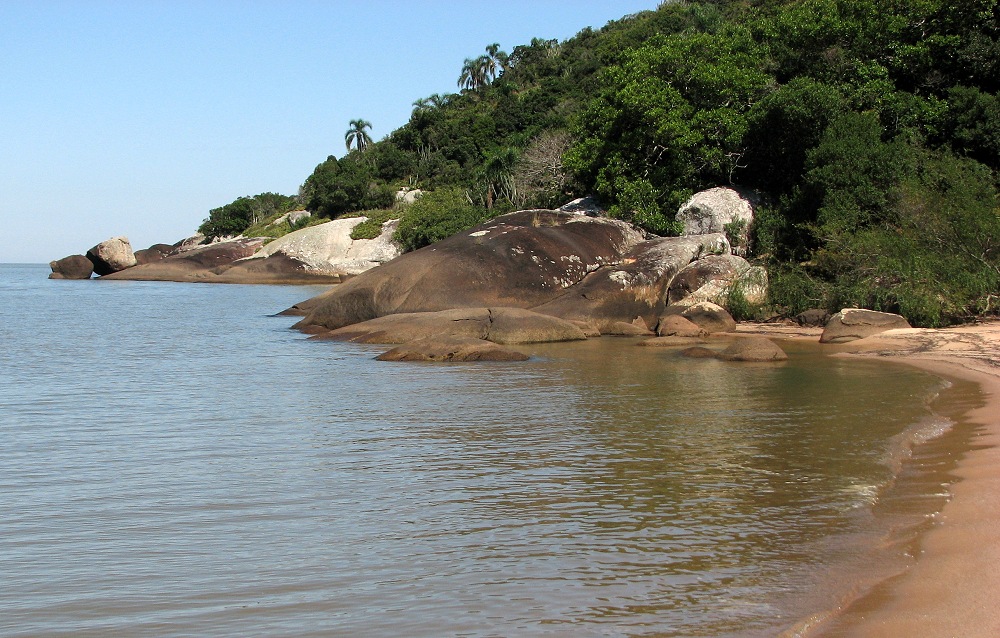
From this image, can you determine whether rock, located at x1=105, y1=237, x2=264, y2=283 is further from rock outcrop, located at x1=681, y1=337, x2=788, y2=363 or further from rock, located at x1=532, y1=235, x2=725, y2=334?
rock outcrop, located at x1=681, y1=337, x2=788, y2=363

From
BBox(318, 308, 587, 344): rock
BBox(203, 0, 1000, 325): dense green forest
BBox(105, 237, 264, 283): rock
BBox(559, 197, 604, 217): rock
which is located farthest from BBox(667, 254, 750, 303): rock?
BBox(105, 237, 264, 283): rock

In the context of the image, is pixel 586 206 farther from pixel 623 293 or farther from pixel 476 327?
pixel 476 327

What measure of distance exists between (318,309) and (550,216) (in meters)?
7.30

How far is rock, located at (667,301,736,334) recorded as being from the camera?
2211 centimetres

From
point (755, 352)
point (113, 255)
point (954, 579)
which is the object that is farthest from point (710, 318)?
point (113, 255)

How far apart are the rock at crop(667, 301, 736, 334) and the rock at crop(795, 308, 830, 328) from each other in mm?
1850

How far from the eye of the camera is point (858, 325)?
20.1 meters

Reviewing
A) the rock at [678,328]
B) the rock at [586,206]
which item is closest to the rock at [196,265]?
the rock at [586,206]

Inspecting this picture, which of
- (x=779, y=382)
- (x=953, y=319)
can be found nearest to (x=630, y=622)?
(x=779, y=382)

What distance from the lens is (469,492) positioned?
829 centimetres

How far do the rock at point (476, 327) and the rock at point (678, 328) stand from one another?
6.34ft

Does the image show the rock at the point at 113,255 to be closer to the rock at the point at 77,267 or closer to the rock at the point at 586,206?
the rock at the point at 77,267

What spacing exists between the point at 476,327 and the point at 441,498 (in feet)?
40.9

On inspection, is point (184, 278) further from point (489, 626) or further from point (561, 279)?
point (489, 626)
